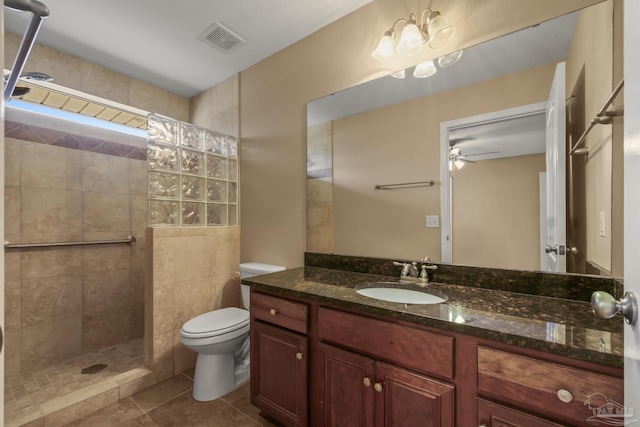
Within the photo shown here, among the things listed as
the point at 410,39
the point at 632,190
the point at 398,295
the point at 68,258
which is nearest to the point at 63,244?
the point at 68,258

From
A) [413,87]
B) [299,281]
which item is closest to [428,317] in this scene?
[299,281]

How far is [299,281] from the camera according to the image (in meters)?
1.52

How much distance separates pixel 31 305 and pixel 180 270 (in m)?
1.13

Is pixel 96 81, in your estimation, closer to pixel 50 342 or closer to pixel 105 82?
pixel 105 82

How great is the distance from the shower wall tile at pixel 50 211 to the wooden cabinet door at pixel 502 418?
9.60ft

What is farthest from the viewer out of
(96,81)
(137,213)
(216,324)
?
(137,213)

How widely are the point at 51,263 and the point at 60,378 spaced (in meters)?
0.84

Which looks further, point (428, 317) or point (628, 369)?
point (428, 317)

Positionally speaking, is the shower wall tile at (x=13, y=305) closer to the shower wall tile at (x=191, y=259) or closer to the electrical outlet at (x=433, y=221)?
the shower wall tile at (x=191, y=259)

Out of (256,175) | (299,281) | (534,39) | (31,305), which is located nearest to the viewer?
(534,39)

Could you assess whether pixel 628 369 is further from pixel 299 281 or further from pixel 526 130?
pixel 299 281

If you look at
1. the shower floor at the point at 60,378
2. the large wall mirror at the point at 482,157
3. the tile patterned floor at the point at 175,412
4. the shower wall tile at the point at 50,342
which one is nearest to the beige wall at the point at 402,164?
the large wall mirror at the point at 482,157

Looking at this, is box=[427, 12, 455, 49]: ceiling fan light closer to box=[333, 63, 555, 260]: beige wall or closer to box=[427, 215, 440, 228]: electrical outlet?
box=[333, 63, 555, 260]: beige wall

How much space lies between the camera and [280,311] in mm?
1420
